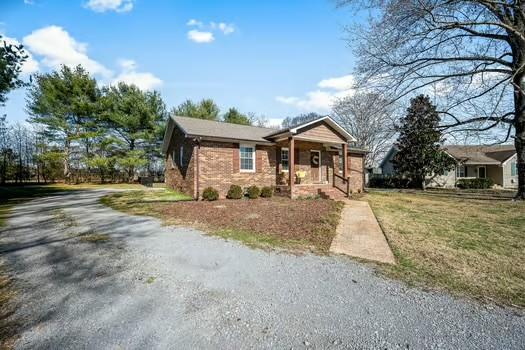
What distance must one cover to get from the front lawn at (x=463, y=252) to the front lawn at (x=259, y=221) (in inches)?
67.5

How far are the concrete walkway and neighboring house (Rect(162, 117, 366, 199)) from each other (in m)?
4.97

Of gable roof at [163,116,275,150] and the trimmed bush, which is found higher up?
gable roof at [163,116,275,150]

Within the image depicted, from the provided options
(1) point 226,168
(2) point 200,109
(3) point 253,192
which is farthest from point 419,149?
(2) point 200,109

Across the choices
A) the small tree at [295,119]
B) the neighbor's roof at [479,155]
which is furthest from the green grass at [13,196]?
the small tree at [295,119]

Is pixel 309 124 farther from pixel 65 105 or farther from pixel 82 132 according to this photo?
pixel 65 105

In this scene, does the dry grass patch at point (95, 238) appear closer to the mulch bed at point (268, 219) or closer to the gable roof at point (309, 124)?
the mulch bed at point (268, 219)

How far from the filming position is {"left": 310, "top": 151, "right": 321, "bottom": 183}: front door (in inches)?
659

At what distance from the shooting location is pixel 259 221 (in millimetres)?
7863

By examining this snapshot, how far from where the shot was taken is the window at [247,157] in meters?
14.1

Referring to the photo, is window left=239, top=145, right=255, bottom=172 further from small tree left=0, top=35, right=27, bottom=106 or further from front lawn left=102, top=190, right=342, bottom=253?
small tree left=0, top=35, right=27, bottom=106

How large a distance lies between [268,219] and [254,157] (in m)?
6.90

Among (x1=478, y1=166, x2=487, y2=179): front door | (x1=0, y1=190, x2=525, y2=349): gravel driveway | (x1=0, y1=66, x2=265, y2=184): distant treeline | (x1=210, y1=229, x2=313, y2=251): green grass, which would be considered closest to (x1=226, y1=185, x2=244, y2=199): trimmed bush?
(x1=210, y1=229, x2=313, y2=251): green grass

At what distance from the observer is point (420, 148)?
23328 mm

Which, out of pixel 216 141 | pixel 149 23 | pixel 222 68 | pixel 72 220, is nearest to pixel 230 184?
pixel 216 141
